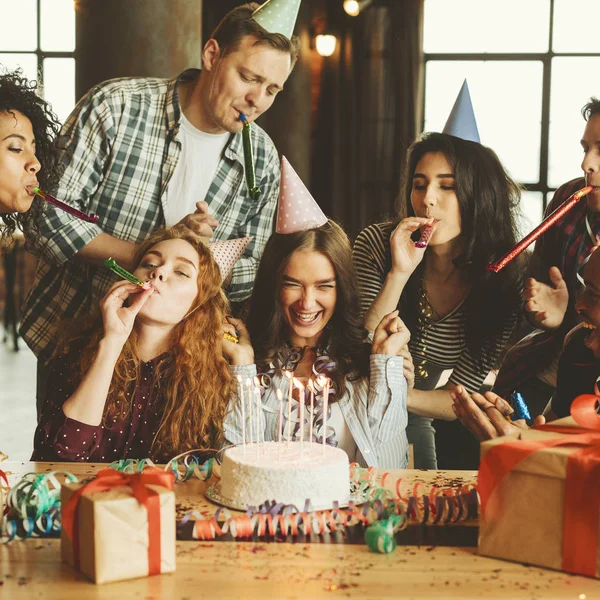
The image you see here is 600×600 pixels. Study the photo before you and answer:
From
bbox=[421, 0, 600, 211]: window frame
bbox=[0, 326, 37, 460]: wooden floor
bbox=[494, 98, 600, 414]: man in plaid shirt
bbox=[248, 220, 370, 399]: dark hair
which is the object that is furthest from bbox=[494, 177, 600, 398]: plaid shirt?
bbox=[421, 0, 600, 211]: window frame

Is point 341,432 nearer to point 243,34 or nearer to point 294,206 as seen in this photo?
point 294,206

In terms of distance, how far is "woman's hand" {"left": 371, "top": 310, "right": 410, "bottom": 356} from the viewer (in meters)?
2.21

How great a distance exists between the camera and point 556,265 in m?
2.58

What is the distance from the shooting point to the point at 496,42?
22.4 ft

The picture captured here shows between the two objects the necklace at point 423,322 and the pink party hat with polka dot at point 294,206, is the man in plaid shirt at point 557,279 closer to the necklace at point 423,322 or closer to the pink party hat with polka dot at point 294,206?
the necklace at point 423,322

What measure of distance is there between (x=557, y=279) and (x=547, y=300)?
7cm

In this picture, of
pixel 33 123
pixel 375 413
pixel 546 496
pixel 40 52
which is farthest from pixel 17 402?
pixel 546 496

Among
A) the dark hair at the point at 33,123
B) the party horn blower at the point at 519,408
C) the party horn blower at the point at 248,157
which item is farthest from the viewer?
the party horn blower at the point at 248,157

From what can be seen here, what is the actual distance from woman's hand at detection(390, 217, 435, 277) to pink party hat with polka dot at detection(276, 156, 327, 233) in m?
0.28

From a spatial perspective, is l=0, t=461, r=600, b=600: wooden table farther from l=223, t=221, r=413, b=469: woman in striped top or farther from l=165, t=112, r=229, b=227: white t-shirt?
l=165, t=112, r=229, b=227: white t-shirt

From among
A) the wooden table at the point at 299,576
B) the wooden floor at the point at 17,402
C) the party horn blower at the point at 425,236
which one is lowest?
the wooden floor at the point at 17,402

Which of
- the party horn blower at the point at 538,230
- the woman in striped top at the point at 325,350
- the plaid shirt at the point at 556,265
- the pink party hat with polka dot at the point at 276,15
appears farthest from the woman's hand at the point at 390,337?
the pink party hat with polka dot at the point at 276,15

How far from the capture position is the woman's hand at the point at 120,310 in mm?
2080

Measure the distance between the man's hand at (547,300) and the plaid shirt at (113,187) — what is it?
39.1 inches
